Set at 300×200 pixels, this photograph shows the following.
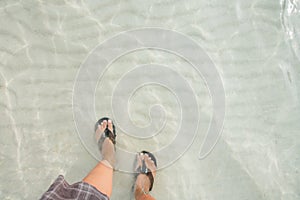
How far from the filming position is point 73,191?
2.00 meters

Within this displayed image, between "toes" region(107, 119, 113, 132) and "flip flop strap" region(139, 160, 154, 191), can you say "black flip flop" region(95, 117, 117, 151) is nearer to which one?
"toes" region(107, 119, 113, 132)

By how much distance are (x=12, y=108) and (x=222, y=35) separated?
73.6 inches

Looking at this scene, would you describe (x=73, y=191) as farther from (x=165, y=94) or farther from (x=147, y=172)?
(x=165, y=94)

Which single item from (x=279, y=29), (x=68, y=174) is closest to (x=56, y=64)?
(x=68, y=174)

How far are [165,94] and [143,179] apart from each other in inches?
28.4

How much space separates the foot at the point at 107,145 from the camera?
2.60m

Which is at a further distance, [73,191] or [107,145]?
[107,145]

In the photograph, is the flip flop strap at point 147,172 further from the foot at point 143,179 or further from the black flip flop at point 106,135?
the black flip flop at point 106,135

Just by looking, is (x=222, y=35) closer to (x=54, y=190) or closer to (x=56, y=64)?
(x=56, y=64)

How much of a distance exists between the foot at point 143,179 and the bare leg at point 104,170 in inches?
8.8

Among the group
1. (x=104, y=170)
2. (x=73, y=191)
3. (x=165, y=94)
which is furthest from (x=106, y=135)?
(x=73, y=191)

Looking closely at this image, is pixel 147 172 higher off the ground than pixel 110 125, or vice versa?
pixel 110 125

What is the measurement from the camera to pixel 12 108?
2641mm

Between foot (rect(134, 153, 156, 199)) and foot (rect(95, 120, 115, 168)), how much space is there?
22 centimetres
